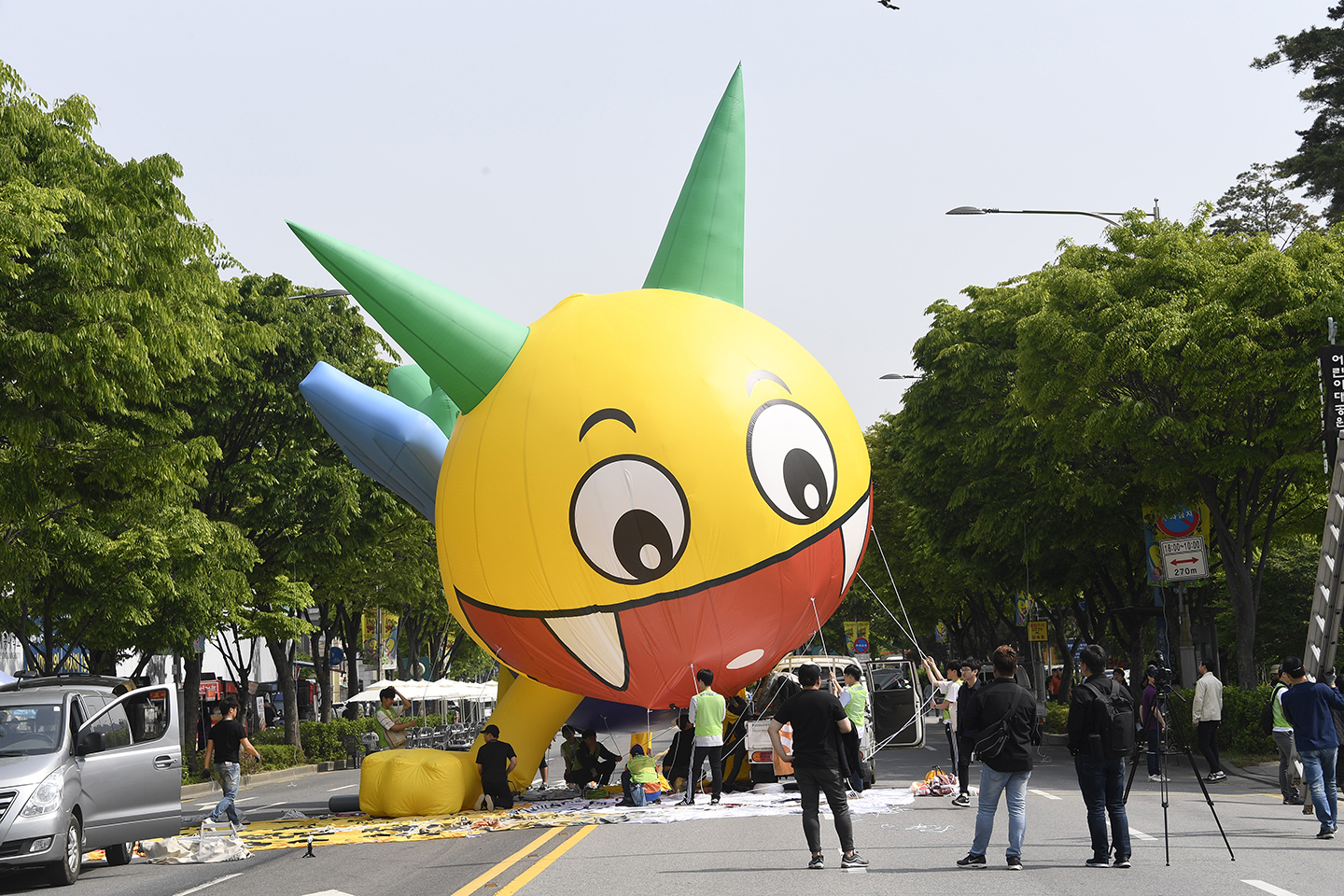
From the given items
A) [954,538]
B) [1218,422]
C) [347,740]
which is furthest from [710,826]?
[347,740]

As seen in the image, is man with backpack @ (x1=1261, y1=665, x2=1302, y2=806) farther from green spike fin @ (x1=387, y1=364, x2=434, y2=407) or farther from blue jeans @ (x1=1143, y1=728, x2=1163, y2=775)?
green spike fin @ (x1=387, y1=364, x2=434, y2=407)

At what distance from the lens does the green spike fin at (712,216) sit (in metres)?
16.0

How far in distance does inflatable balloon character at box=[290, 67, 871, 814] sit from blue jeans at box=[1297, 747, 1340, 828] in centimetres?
513

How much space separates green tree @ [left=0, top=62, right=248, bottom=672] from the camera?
14.6 m

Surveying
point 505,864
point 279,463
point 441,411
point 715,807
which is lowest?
point 715,807

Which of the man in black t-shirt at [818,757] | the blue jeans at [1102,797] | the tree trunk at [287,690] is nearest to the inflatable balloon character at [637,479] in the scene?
the man in black t-shirt at [818,757]

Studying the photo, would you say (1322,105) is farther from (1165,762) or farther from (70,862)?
(70,862)

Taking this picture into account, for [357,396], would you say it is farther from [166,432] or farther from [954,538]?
[954,538]

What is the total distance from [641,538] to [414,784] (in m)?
4.45

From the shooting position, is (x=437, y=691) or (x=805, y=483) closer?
(x=805, y=483)

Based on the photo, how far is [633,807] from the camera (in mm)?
15492

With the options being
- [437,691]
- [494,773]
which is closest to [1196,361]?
[494,773]

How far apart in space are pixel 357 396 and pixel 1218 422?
45.0ft

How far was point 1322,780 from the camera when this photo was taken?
40.3 ft
